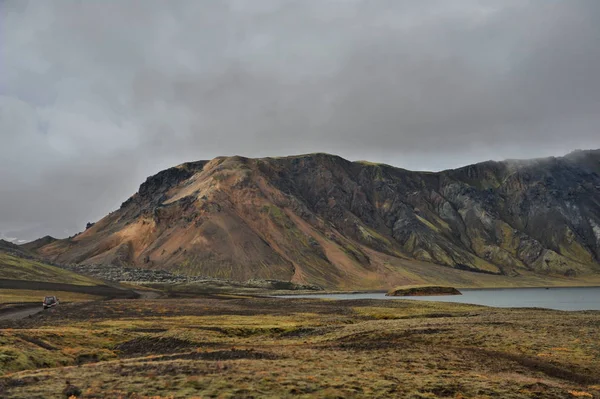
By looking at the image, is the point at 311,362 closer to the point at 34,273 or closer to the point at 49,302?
the point at 49,302

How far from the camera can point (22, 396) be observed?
19859 mm

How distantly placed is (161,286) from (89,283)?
35266 millimetres

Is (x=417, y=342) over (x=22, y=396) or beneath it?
beneath

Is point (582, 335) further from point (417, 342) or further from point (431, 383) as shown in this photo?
point (431, 383)

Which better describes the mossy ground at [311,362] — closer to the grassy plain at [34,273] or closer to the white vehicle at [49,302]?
the white vehicle at [49,302]

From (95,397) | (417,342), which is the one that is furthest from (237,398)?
(417,342)

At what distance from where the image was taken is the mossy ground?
22875mm

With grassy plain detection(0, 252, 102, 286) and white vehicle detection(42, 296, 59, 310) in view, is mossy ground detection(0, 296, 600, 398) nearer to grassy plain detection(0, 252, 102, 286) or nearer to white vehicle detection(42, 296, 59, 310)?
white vehicle detection(42, 296, 59, 310)

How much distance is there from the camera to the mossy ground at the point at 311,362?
22875mm

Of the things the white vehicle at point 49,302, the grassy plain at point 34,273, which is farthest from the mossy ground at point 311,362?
the grassy plain at point 34,273

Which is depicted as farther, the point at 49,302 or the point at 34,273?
the point at 34,273

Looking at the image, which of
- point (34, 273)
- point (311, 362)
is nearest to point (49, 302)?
point (311, 362)

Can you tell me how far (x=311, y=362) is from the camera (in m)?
31.6

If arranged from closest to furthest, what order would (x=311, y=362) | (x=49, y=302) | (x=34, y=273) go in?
1. (x=311, y=362)
2. (x=49, y=302)
3. (x=34, y=273)
